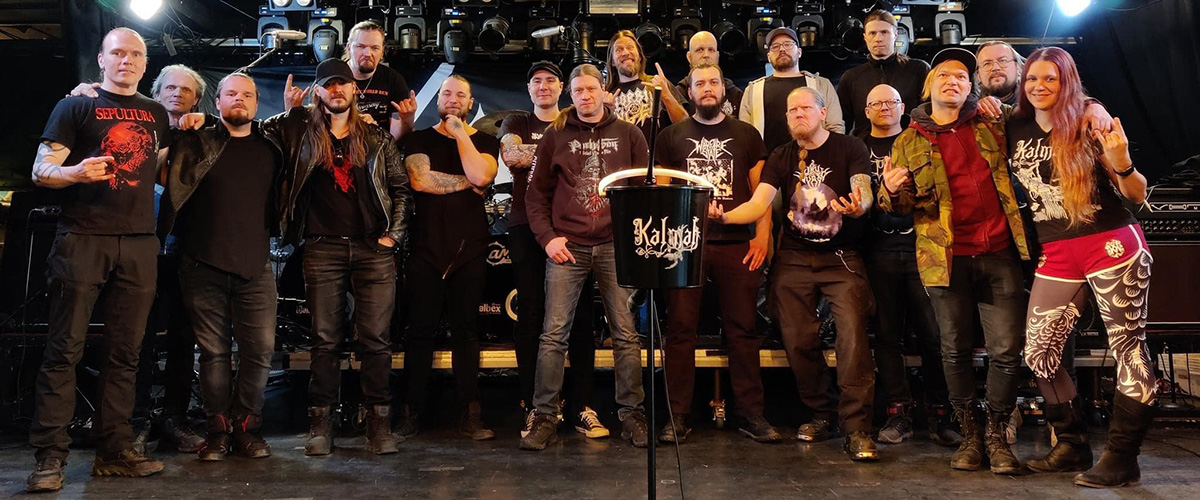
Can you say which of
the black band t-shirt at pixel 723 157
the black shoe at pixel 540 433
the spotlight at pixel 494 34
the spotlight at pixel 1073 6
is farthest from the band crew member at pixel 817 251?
the spotlight at pixel 1073 6

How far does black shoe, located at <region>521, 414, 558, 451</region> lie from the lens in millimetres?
3967

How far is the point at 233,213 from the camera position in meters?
3.85

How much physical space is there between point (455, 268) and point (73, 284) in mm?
1706

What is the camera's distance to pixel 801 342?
4.12 metres

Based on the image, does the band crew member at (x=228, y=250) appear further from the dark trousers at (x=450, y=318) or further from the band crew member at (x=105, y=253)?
the dark trousers at (x=450, y=318)

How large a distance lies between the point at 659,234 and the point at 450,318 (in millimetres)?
2441

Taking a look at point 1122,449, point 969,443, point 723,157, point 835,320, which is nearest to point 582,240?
point 723,157

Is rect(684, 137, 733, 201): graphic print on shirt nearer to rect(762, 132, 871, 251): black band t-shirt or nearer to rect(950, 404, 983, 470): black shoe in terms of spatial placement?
rect(762, 132, 871, 251): black band t-shirt

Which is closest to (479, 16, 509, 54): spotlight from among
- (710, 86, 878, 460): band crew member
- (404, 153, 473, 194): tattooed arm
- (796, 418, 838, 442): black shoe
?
(404, 153, 473, 194): tattooed arm

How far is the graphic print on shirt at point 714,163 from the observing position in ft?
13.7

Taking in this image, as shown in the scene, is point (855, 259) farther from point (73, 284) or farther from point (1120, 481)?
point (73, 284)

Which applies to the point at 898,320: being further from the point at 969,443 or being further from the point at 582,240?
the point at 582,240

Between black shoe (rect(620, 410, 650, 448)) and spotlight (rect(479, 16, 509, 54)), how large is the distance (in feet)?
14.2

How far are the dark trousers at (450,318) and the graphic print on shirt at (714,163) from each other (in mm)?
1253
